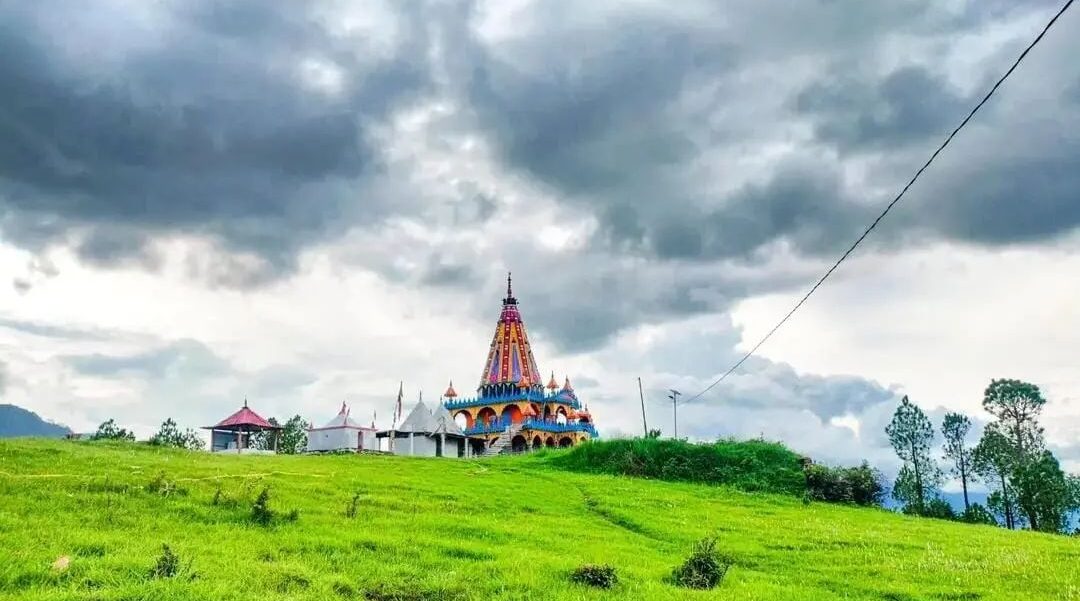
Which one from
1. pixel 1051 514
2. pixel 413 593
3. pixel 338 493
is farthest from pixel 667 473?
pixel 413 593

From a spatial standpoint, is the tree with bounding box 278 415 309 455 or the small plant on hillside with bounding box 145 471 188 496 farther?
the tree with bounding box 278 415 309 455

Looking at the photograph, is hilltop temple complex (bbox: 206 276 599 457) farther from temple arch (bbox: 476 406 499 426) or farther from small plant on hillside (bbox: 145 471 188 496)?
small plant on hillside (bbox: 145 471 188 496)

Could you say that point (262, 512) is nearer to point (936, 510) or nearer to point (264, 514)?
point (264, 514)

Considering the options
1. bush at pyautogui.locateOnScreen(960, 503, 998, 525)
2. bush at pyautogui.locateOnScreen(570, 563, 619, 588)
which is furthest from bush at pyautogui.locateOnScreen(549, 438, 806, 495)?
bush at pyautogui.locateOnScreen(570, 563, 619, 588)

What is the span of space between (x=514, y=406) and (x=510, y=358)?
244 inches

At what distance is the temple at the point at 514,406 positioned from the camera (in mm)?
82125

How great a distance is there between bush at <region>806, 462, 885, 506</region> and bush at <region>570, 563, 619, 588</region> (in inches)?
1283

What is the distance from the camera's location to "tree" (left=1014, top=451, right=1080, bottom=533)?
51.0 metres

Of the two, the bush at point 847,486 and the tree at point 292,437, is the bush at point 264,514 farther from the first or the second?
the tree at point 292,437

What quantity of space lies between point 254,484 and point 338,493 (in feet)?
8.63

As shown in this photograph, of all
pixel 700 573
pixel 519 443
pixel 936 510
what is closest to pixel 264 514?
pixel 700 573

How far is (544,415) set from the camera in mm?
85688

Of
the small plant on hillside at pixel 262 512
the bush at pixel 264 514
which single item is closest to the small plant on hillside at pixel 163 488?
the bush at pixel 264 514

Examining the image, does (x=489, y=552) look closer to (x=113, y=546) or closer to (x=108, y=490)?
(x=113, y=546)
